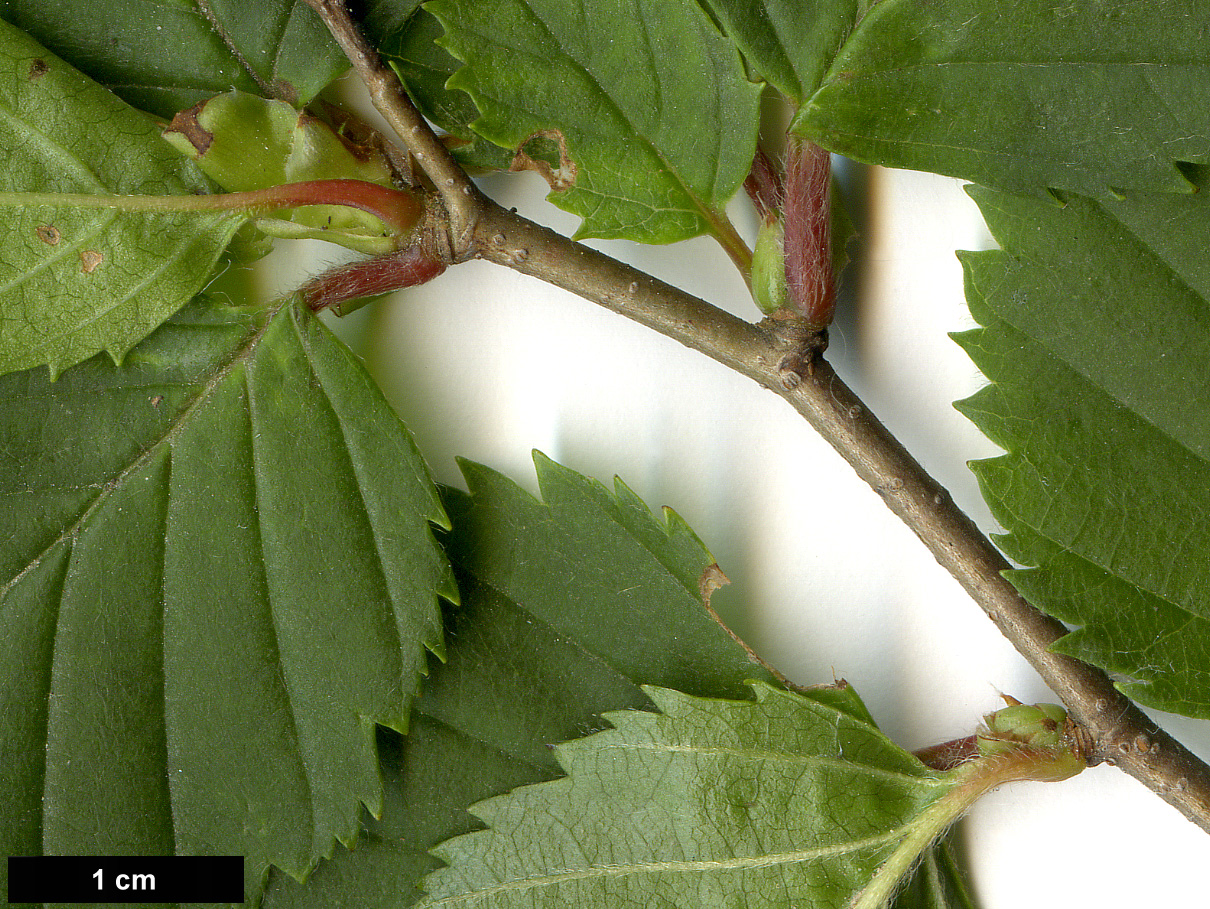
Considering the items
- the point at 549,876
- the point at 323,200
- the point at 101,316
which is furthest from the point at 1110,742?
the point at 101,316

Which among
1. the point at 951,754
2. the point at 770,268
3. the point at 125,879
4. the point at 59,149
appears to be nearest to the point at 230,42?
the point at 59,149

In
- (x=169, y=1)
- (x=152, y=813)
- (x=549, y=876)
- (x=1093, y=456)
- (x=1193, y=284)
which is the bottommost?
(x=549, y=876)

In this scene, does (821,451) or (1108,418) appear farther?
(821,451)

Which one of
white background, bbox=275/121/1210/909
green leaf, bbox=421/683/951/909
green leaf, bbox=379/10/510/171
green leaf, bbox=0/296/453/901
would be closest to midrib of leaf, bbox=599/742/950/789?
green leaf, bbox=421/683/951/909

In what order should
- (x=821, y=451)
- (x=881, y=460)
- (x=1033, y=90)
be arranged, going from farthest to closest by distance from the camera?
1. (x=821, y=451)
2. (x=881, y=460)
3. (x=1033, y=90)

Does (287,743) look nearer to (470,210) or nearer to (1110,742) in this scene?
(470,210)

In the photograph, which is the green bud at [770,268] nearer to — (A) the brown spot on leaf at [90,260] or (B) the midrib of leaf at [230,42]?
(B) the midrib of leaf at [230,42]

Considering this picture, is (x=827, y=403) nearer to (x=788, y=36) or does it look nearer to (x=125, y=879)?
(x=788, y=36)
